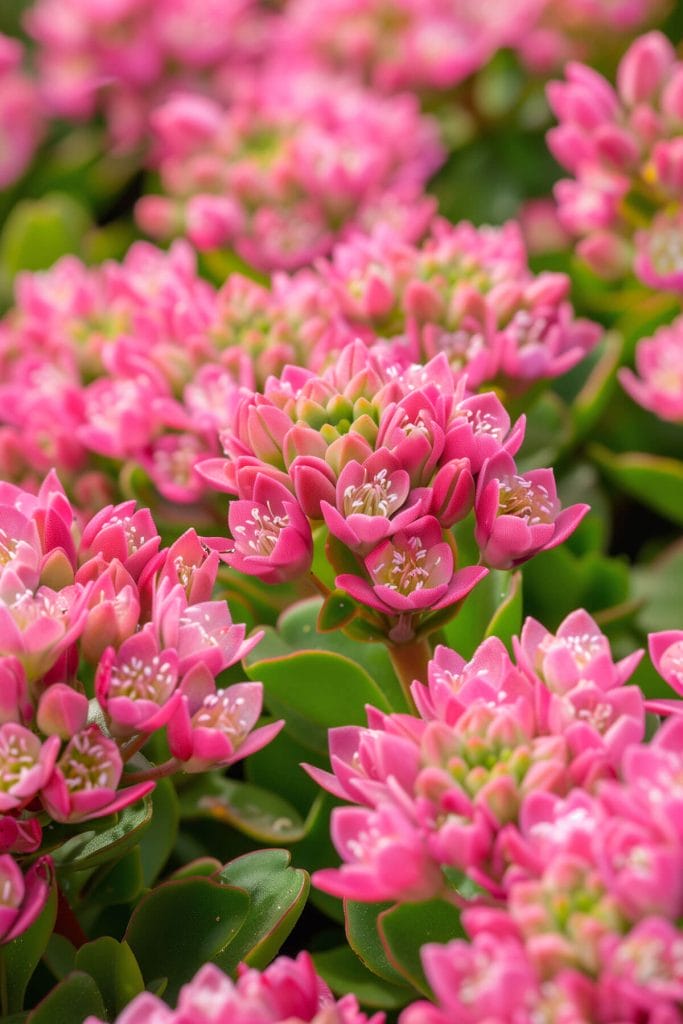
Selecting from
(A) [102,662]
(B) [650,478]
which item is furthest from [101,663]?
(B) [650,478]

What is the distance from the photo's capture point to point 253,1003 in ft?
1.95

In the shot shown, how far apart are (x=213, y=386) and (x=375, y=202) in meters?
0.41

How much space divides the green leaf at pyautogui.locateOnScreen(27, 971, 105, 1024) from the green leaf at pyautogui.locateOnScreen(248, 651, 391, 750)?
0.70ft

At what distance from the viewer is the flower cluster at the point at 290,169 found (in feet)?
4.21

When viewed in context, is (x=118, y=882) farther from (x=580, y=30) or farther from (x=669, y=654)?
(x=580, y=30)

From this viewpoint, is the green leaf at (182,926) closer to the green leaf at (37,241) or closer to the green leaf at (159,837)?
the green leaf at (159,837)

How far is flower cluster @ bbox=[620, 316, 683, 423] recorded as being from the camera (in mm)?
1032

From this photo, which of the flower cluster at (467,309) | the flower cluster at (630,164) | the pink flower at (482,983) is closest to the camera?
the pink flower at (482,983)

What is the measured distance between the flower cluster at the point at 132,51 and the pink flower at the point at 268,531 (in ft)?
3.44

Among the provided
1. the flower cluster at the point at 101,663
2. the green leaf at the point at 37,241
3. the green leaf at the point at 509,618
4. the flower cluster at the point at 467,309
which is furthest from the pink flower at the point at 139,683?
the green leaf at the point at 37,241

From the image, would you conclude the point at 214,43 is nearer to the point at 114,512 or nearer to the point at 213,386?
the point at 213,386

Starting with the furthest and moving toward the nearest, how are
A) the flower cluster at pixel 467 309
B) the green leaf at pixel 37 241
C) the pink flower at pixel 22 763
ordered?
the green leaf at pixel 37 241 → the flower cluster at pixel 467 309 → the pink flower at pixel 22 763

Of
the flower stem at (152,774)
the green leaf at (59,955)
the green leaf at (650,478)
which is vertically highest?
the green leaf at (650,478)

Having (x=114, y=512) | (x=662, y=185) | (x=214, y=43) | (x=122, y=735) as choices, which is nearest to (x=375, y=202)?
(x=662, y=185)
